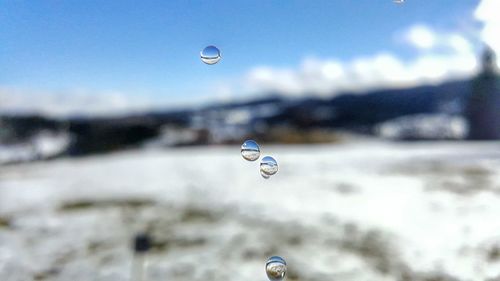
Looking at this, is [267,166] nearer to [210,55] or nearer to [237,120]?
[210,55]

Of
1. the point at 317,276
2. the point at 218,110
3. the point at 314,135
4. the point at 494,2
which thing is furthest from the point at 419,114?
the point at 317,276

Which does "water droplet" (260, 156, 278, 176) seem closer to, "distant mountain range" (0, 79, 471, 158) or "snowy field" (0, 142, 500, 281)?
"snowy field" (0, 142, 500, 281)

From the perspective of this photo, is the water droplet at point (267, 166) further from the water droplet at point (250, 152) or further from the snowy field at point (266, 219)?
the snowy field at point (266, 219)

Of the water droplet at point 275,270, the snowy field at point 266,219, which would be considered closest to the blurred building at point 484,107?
the snowy field at point 266,219

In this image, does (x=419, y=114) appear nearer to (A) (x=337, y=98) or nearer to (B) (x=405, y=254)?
(A) (x=337, y=98)

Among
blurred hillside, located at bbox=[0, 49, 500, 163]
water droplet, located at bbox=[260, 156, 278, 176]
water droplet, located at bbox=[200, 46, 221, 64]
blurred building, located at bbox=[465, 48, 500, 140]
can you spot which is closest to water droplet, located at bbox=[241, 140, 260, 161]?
water droplet, located at bbox=[260, 156, 278, 176]

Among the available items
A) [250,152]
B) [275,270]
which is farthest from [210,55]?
[275,270]
